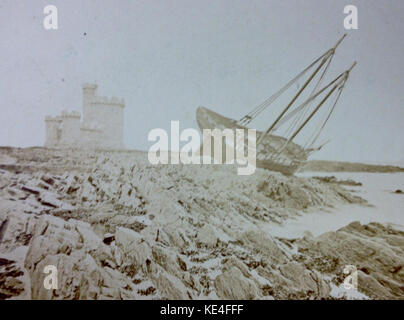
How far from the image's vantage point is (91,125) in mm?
3617

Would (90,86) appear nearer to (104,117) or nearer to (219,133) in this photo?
(104,117)

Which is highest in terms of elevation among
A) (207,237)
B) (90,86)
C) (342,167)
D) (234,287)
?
(90,86)

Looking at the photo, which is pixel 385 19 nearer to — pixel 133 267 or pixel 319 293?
pixel 319 293

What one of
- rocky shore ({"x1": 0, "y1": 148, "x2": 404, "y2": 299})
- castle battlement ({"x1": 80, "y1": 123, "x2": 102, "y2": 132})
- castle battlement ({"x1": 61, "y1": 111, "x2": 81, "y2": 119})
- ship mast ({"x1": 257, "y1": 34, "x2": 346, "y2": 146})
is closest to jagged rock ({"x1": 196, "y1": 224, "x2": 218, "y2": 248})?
rocky shore ({"x1": 0, "y1": 148, "x2": 404, "y2": 299})

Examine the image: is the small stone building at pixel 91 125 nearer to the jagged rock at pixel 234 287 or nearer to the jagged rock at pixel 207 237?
the jagged rock at pixel 207 237

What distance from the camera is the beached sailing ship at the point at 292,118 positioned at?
12.0ft

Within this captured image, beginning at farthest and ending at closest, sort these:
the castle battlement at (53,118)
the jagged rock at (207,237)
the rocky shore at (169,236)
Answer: the castle battlement at (53,118) → the jagged rock at (207,237) → the rocky shore at (169,236)

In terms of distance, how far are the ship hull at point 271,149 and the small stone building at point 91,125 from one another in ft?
3.24

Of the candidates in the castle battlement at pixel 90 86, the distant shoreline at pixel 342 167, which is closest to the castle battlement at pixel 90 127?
the castle battlement at pixel 90 86

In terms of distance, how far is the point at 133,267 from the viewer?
3.07 meters

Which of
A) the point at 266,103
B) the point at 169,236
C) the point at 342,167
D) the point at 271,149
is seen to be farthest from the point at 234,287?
the point at 266,103

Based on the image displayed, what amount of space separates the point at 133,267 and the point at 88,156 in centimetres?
138

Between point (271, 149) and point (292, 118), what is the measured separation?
471 mm

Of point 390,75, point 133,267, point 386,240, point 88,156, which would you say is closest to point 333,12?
point 390,75
